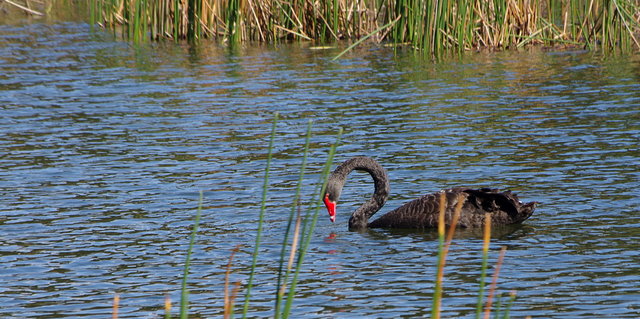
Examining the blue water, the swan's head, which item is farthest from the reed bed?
the swan's head

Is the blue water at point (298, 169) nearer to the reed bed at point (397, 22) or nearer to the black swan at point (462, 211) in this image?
the black swan at point (462, 211)

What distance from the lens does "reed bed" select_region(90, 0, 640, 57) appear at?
2134cm

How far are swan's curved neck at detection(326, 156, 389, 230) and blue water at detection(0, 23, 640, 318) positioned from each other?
0.83ft

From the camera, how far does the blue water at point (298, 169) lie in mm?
8609

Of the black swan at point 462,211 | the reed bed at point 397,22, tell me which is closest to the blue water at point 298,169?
the black swan at point 462,211

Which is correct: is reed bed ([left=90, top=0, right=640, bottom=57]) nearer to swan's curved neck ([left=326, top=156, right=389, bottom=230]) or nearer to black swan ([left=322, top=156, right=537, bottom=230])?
swan's curved neck ([left=326, top=156, right=389, bottom=230])

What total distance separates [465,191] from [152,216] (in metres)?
3.19

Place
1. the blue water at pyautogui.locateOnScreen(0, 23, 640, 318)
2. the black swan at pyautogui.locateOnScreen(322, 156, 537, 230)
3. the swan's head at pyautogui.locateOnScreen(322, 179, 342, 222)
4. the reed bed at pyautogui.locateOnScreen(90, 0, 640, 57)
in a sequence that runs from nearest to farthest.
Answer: the blue water at pyautogui.locateOnScreen(0, 23, 640, 318), the black swan at pyautogui.locateOnScreen(322, 156, 537, 230), the swan's head at pyautogui.locateOnScreen(322, 179, 342, 222), the reed bed at pyautogui.locateOnScreen(90, 0, 640, 57)

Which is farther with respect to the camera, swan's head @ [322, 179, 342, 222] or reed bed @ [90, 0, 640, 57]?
reed bed @ [90, 0, 640, 57]

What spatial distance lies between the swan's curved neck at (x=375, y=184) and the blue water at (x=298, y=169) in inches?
10.0

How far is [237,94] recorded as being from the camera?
64.8ft

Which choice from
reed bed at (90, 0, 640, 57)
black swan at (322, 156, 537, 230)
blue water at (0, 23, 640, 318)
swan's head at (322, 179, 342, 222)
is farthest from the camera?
reed bed at (90, 0, 640, 57)

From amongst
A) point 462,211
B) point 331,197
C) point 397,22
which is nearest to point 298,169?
point 331,197

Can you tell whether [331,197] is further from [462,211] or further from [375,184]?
[462,211]
